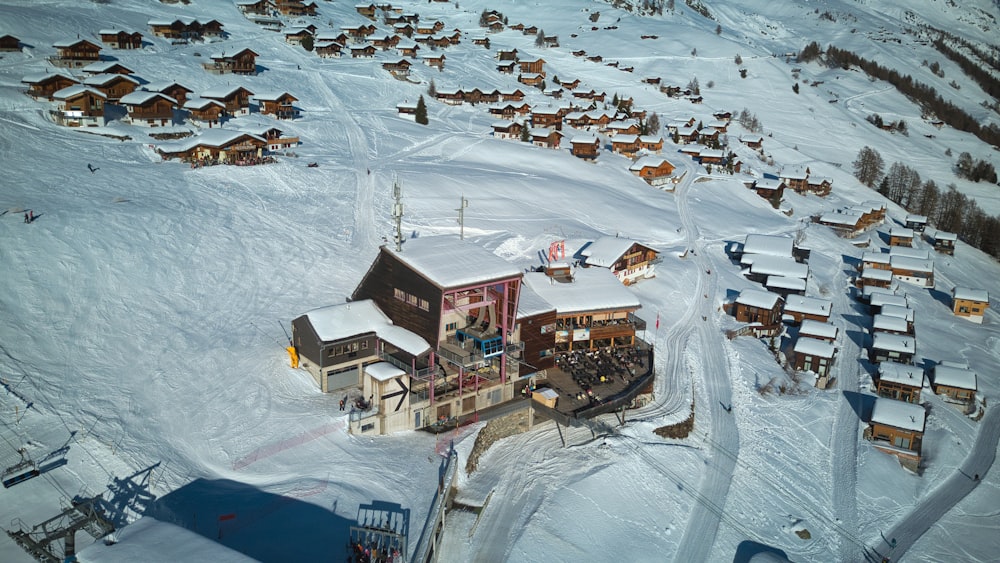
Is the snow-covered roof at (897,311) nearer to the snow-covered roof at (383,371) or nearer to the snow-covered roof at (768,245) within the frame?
the snow-covered roof at (768,245)

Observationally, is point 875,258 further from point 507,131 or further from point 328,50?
point 328,50

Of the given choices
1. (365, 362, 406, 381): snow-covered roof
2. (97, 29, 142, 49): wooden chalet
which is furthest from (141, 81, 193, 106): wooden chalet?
(365, 362, 406, 381): snow-covered roof

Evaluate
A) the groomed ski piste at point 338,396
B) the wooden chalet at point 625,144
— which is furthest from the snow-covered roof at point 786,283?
the wooden chalet at point 625,144

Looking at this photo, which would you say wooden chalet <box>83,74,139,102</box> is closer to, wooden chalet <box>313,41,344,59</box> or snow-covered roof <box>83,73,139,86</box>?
snow-covered roof <box>83,73,139,86</box>

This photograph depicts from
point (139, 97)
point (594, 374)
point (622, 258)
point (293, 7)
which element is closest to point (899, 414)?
point (594, 374)

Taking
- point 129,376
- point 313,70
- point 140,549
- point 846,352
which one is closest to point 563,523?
point 140,549

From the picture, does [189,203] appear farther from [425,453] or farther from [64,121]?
[425,453]

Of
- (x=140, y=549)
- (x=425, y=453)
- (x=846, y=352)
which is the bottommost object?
(x=846, y=352)
